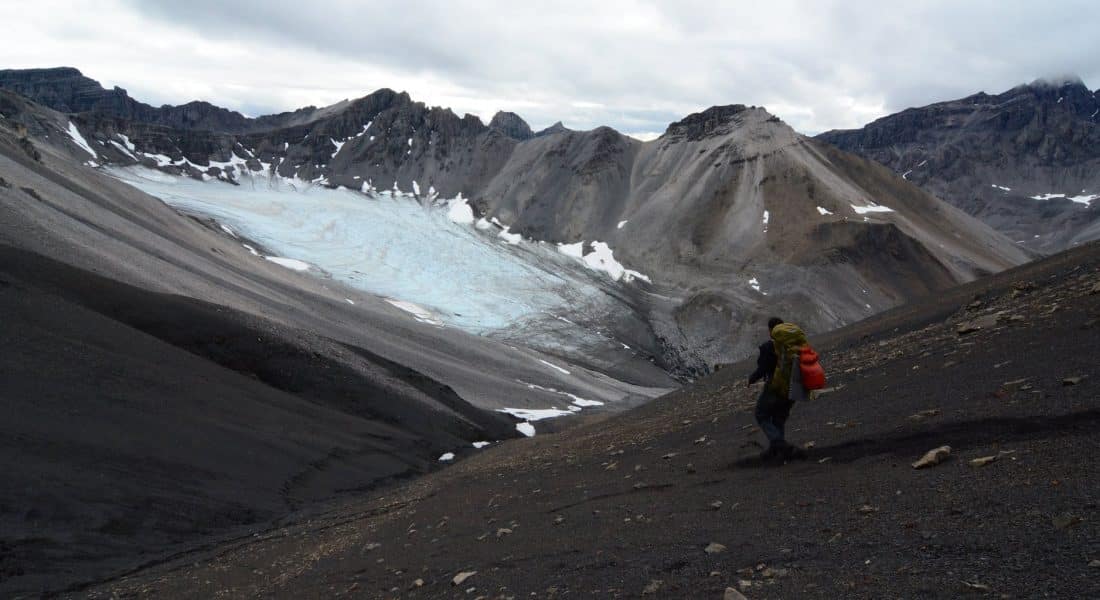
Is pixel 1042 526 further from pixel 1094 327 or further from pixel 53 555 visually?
pixel 53 555

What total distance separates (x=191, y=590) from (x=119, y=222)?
39448 millimetres

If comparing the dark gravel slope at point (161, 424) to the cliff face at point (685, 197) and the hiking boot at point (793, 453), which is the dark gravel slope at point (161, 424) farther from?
the cliff face at point (685, 197)

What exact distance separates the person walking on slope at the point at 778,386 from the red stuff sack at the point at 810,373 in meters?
0.08

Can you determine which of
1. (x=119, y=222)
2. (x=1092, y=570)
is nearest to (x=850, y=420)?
(x=1092, y=570)

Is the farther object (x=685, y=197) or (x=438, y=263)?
(x=685, y=197)

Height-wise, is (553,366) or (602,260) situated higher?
(602,260)

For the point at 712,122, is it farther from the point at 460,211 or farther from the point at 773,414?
the point at 773,414

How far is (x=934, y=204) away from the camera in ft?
403

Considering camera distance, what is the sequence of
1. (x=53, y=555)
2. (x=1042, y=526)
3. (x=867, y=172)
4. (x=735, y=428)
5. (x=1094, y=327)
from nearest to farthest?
(x=1042, y=526) < (x=1094, y=327) < (x=735, y=428) < (x=53, y=555) < (x=867, y=172)

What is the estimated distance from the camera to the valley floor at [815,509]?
245 inches

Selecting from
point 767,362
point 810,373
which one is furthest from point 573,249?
point 810,373

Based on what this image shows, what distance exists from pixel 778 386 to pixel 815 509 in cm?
232

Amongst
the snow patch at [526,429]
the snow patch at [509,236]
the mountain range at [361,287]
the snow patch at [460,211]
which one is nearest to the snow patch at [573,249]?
the mountain range at [361,287]

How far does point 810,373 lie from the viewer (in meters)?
9.73
